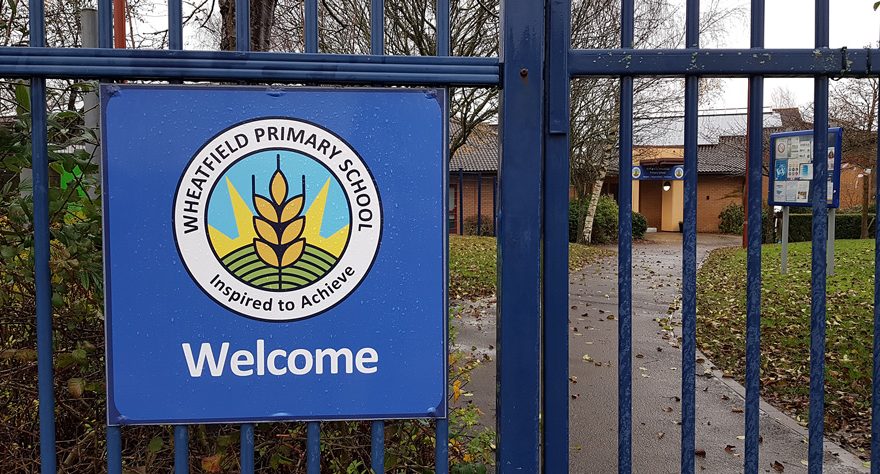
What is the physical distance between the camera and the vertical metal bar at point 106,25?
1720mm

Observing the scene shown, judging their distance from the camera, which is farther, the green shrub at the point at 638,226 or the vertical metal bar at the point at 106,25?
the green shrub at the point at 638,226

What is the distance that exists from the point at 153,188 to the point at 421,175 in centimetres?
64

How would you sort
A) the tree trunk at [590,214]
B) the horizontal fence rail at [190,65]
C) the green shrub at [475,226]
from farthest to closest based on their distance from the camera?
1. the green shrub at [475,226]
2. the tree trunk at [590,214]
3. the horizontal fence rail at [190,65]

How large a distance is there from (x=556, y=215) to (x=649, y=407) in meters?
4.08

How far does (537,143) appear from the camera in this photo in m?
1.78

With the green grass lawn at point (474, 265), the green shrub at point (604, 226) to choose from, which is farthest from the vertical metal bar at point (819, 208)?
the green shrub at point (604, 226)

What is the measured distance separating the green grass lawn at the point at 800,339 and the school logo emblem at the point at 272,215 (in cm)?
403

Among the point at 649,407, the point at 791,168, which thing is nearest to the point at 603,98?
the point at 791,168

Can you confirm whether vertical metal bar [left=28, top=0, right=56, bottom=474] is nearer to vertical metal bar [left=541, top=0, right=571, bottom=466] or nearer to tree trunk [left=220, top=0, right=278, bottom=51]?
vertical metal bar [left=541, top=0, right=571, bottom=466]

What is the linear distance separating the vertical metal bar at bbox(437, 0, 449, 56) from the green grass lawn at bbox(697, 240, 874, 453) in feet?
13.1

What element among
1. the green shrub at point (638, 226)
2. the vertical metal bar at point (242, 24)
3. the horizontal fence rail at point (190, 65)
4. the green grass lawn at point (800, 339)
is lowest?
the green grass lawn at point (800, 339)

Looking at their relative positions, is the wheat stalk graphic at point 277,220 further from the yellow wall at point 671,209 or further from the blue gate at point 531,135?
the yellow wall at point 671,209

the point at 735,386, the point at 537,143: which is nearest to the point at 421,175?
the point at 537,143

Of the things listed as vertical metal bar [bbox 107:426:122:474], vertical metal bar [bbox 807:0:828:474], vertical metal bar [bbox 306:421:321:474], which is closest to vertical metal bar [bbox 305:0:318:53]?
vertical metal bar [bbox 306:421:321:474]
